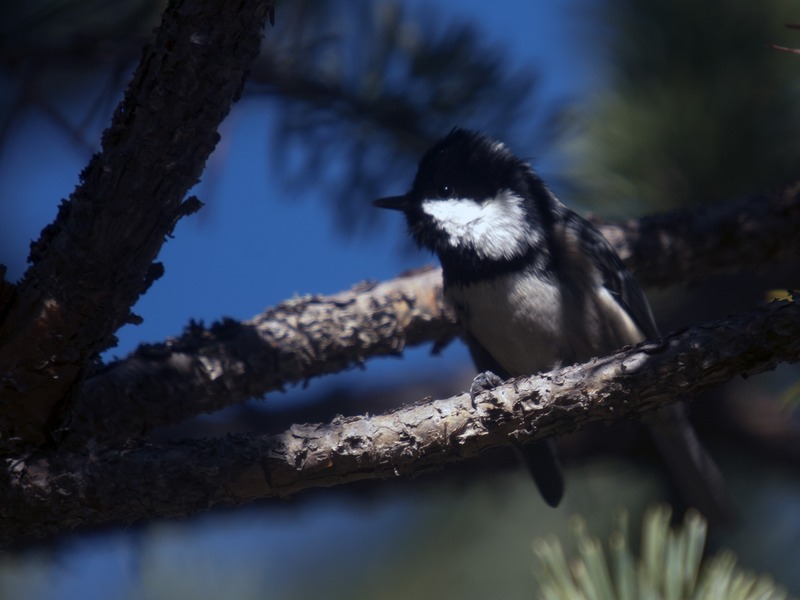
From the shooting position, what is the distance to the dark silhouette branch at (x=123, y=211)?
1.25m

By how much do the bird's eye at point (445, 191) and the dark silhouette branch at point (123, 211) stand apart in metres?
1.06

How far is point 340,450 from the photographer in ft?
4.26

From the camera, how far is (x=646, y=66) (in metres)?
2.43

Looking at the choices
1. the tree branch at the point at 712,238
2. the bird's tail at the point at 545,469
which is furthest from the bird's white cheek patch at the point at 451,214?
the bird's tail at the point at 545,469

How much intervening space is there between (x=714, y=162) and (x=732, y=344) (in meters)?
1.32

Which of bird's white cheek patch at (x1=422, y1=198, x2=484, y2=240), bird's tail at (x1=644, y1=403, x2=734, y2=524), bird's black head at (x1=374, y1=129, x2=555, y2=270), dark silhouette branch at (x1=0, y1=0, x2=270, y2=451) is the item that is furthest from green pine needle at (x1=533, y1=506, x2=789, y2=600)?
bird's white cheek patch at (x1=422, y1=198, x2=484, y2=240)

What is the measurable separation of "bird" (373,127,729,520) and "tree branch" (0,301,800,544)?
80 cm

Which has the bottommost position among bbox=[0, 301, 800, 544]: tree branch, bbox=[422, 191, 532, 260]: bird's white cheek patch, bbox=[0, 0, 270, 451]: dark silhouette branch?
bbox=[0, 301, 800, 544]: tree branch

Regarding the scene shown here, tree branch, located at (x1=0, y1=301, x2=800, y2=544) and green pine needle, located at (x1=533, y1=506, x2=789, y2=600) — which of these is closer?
green pine needle, located at (x1=533, y1=506, x2=789, y2=600)

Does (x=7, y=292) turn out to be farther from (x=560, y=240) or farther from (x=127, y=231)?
(x=560, y=240)

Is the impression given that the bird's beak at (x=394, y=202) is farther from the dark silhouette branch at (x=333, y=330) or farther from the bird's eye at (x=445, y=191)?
the dark silhouette branch at (x=333, y=330)

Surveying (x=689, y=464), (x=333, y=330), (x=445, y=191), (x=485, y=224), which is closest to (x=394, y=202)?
(x=445, y=191)

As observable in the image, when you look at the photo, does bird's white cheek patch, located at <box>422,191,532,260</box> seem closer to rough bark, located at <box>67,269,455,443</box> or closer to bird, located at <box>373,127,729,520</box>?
bird, located at <box>373,127,729,520</box>

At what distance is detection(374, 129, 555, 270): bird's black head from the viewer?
7.34 ft
